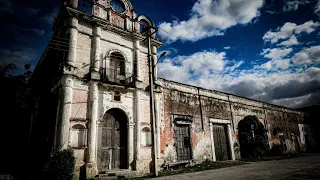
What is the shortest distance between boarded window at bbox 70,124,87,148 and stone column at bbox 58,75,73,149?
31cm

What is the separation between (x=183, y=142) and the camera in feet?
40.8

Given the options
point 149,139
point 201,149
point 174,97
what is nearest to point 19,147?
point 149,139

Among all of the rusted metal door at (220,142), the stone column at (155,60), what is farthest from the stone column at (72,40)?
the rusted metal door at (220,142)

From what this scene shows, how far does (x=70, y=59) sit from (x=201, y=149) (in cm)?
970

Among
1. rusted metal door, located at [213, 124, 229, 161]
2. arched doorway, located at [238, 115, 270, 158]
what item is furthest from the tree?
arched doorway, located at [238, 115, 270, 158]

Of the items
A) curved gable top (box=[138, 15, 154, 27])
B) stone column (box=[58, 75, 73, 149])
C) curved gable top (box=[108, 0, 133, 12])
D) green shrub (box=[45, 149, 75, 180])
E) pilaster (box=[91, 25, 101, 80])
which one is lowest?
green shrub (box=[45, 149, 75, 180])

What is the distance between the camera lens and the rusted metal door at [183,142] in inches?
477

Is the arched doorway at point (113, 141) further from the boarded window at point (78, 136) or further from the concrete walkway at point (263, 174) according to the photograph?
the concrete walkway at point (263, 174)

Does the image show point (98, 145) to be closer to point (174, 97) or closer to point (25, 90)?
point (174, 97)

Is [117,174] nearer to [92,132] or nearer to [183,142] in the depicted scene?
[92,132]

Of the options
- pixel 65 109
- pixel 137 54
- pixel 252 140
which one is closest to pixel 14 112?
pixel 65 109

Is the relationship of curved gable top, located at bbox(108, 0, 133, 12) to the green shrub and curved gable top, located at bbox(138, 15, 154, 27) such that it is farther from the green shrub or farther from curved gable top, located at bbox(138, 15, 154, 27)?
the green shrub

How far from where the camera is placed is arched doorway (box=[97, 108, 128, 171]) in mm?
9320

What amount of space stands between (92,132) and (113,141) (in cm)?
138
